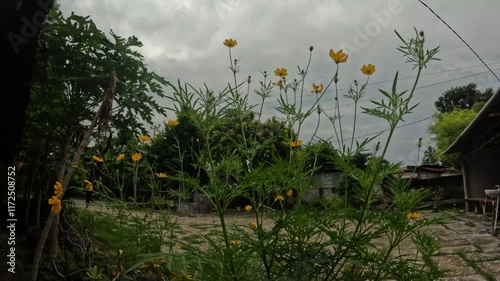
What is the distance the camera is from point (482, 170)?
10508 millimetres

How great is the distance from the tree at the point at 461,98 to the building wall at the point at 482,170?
16658mm

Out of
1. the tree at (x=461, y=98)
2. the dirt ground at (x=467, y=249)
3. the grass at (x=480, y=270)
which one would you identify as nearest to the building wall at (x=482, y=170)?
the dirt ground at (x=467, y=249)

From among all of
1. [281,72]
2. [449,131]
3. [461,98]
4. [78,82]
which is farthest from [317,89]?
[461,98]

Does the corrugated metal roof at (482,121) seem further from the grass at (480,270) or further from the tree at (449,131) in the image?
the tree at (449,131)

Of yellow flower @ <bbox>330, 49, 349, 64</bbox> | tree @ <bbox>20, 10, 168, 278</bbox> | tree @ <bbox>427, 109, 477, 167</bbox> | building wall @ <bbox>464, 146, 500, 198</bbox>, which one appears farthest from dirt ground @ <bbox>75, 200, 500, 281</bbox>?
tree @ <bbox>427, 109, 477, 167</bbox>

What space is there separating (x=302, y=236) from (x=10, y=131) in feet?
3.85

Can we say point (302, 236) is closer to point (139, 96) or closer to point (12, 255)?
point (139, 96)

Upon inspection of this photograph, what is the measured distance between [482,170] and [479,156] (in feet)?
1.37

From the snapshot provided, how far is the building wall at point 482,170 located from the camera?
9722 mm

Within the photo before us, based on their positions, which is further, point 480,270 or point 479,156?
point 479,156

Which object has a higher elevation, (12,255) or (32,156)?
(32,156)

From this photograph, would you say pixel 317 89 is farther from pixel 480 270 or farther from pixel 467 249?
pixel 467 249

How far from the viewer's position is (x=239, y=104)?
1238 millimetres

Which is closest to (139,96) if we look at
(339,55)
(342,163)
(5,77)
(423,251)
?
(5,77)
